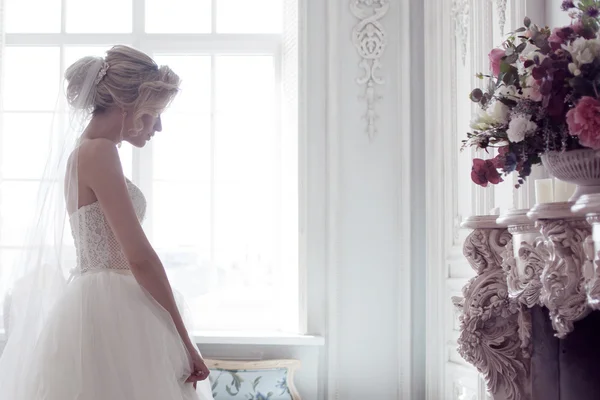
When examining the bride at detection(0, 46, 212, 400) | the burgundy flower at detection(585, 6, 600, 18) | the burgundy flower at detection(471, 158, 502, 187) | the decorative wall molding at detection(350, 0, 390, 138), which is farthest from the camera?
the decorative wall molding at detection(350, 0, 390, 138)

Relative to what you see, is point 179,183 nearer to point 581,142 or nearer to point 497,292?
point 497,292

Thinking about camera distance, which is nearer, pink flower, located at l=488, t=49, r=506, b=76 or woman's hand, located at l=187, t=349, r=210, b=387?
pink flower, located at l=488, t=49, r=506, b=76

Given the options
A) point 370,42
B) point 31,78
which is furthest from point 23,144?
point 370,42

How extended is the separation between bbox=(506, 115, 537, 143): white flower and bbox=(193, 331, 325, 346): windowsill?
8.07ft

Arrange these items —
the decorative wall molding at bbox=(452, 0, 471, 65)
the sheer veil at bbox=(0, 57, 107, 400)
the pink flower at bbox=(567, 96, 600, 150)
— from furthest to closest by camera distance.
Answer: the decorative wall molding at bbox=(452, 0, 471, 65), the sheer veil at bbox=(0, 57, 107, 400), the pink flower at bbox=(567, 96, 600, 150)

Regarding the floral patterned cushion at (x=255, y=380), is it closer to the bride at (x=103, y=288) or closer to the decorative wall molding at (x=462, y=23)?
the bride at (x=103, y=288)

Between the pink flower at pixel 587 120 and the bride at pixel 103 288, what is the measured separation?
1242mm

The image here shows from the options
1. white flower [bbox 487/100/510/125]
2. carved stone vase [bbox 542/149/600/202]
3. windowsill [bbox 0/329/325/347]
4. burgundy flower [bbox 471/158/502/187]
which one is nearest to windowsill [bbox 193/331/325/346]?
windowsill [bbox 0/329/325/347]

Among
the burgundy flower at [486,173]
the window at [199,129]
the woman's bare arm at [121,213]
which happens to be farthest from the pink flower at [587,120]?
the window at [199,129]

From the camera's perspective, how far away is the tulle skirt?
2271 mm

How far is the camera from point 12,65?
471cm

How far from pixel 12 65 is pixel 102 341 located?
2.87 meters

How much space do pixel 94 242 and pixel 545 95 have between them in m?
1.38

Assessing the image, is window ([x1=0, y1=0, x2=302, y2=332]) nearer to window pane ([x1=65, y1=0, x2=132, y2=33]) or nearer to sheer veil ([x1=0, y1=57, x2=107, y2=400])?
window pane ([x1=65, y1=0, x2=132, y2=33])
